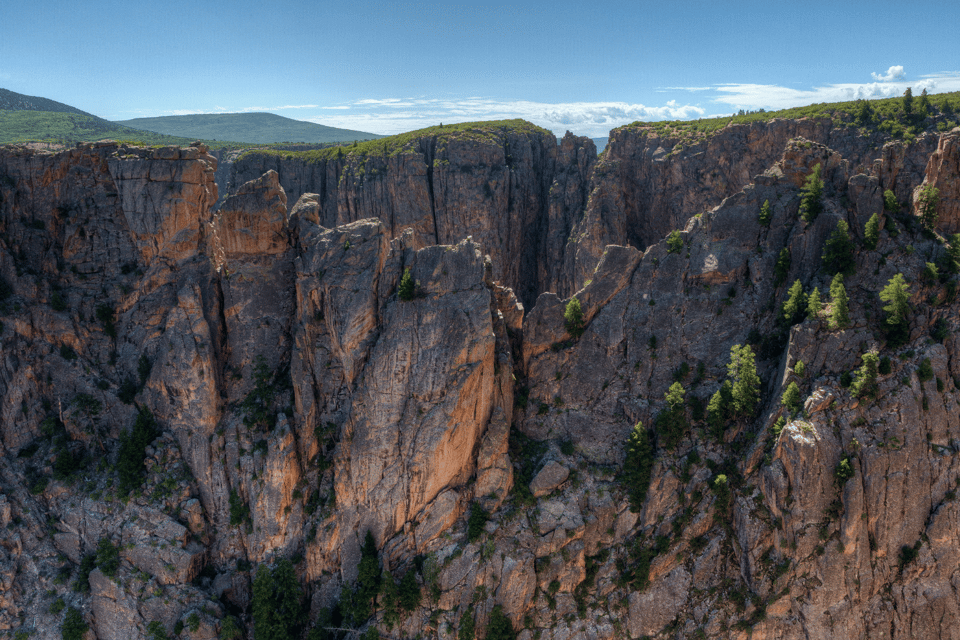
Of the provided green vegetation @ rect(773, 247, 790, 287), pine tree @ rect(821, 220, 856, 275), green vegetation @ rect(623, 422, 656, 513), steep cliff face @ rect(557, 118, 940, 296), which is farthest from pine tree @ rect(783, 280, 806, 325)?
steep cliff face @ rect(557, 118, 940, 296)

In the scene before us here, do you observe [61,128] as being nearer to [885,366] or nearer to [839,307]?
[839,307]

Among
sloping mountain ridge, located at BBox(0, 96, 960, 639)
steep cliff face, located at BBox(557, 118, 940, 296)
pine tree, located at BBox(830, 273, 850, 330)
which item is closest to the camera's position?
sloping mountain ridge, located at BBox(0, 96, 960, 639)

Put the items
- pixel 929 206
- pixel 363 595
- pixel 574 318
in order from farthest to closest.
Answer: pixel 574 318 < pixel 363 595 < pixel 929 206

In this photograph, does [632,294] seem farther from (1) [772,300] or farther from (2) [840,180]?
(2) [840,180]

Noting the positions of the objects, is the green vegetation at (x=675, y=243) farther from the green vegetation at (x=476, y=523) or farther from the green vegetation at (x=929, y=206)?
the green vegetation at (x=476, y=523)

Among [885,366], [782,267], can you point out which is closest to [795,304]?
[782,267]

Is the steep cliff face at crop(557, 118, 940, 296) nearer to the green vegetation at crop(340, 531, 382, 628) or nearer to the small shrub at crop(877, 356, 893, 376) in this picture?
the small shrub at crop(877, 356, 893, 376)
